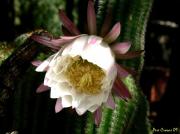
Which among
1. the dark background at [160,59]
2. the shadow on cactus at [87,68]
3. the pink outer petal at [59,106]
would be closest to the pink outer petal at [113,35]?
the shadow on cactus at [87,68]

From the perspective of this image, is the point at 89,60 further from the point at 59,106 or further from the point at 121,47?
the point at 59,106

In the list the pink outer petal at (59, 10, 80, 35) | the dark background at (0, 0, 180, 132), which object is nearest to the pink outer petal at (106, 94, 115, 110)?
the pink outer petal at (59, 10, 80, 35)

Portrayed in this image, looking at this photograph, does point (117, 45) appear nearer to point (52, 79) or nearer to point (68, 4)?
point (52, 79)

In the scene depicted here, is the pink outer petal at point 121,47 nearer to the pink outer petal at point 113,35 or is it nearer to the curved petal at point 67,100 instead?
the pink outer petal at point 113,35

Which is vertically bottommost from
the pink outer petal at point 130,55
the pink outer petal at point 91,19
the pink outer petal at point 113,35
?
the pink outer petal at point 130,55

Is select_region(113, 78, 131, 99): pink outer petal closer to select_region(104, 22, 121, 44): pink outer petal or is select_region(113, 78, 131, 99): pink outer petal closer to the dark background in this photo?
select_region(104, 22, 121, 44): pink outer petal

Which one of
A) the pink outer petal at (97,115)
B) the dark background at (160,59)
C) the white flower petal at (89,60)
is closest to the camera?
the white flower petal at (89,60)

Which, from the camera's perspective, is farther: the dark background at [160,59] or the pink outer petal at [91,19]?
the dark background at [160,59]

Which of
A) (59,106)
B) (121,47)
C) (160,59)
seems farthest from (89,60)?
(160,59)

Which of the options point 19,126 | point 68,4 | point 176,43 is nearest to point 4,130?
point 19,126
